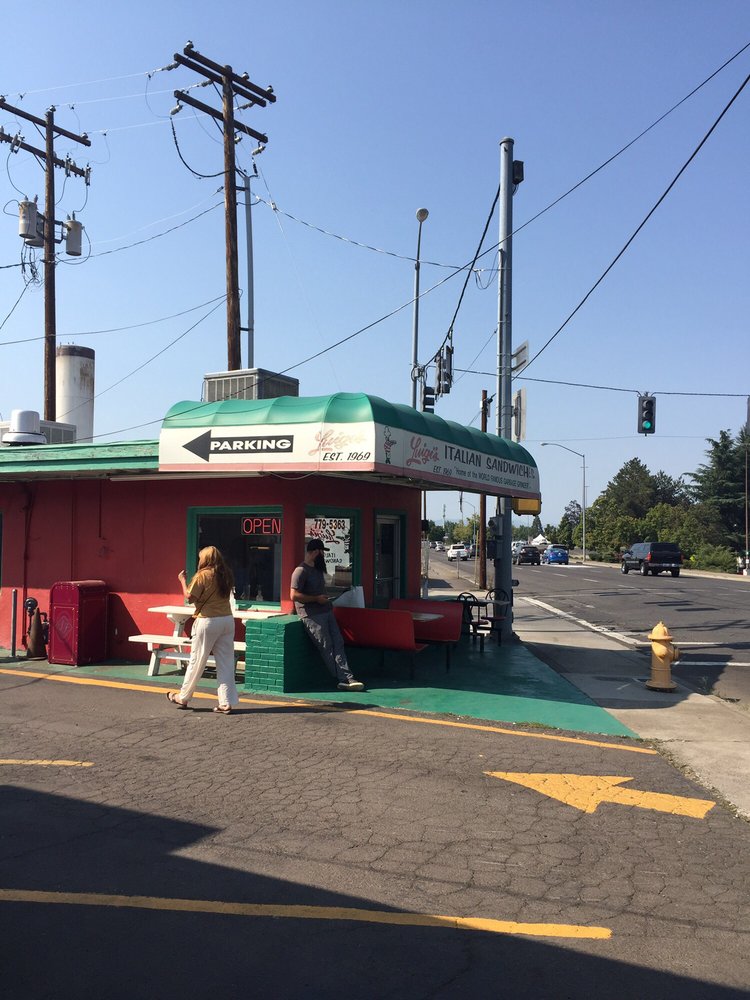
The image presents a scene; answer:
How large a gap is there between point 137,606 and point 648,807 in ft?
27.0

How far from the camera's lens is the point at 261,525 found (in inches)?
440

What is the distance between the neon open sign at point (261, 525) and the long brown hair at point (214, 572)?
246 cm

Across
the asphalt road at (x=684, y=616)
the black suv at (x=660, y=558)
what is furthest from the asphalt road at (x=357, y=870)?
the black suv at (x=660, y=558)

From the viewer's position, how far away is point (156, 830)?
17.4 feet

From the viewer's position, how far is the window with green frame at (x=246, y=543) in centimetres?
1109

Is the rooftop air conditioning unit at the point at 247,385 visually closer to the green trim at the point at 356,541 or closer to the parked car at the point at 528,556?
the green trim at the point at 356,541

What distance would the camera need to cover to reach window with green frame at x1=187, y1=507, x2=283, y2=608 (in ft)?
36.4

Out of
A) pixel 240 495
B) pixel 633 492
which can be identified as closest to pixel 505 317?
pixel 240 495

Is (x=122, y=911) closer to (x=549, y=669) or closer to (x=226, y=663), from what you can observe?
(x=226, y=663)

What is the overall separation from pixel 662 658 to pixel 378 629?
372 centimetres

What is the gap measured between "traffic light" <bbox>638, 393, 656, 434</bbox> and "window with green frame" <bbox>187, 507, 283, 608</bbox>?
49.6 ft

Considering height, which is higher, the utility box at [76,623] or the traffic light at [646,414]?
the traffic light at [646,414]

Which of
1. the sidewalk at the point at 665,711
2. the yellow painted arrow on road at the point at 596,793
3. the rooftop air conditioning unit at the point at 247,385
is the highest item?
the rooftop air conditioning unit at the point at 247,385

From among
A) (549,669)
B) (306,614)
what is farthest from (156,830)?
(549,669)
